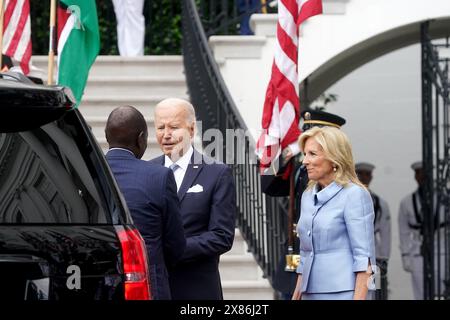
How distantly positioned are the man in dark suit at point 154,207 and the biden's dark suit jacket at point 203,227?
1.53 ft

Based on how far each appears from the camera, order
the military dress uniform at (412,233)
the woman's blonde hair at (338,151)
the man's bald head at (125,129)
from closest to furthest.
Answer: the man's bald head at (125,129) < the woman's blonde hair at (338,151) < the military dress uniform at (412,233)

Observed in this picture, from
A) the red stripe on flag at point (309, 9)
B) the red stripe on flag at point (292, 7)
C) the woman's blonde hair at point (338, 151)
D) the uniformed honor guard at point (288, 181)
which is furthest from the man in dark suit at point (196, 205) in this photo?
the red stripe on flag at point (292, 7)

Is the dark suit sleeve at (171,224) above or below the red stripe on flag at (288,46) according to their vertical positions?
below

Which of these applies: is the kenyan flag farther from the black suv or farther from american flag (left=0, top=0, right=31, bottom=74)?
the black suv

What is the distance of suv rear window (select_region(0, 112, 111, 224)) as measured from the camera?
4883 mm

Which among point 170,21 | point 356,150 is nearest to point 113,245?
point 170,21

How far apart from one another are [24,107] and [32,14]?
13066mm

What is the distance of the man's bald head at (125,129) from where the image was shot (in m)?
6.87

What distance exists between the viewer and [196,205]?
7.45m

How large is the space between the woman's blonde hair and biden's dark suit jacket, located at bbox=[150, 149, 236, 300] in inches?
24.1

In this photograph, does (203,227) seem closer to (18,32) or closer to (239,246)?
(239,246)

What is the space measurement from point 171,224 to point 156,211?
10cm

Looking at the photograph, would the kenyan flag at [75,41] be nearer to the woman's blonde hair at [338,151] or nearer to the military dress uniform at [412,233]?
the woman's blonde hair at [338,151]
